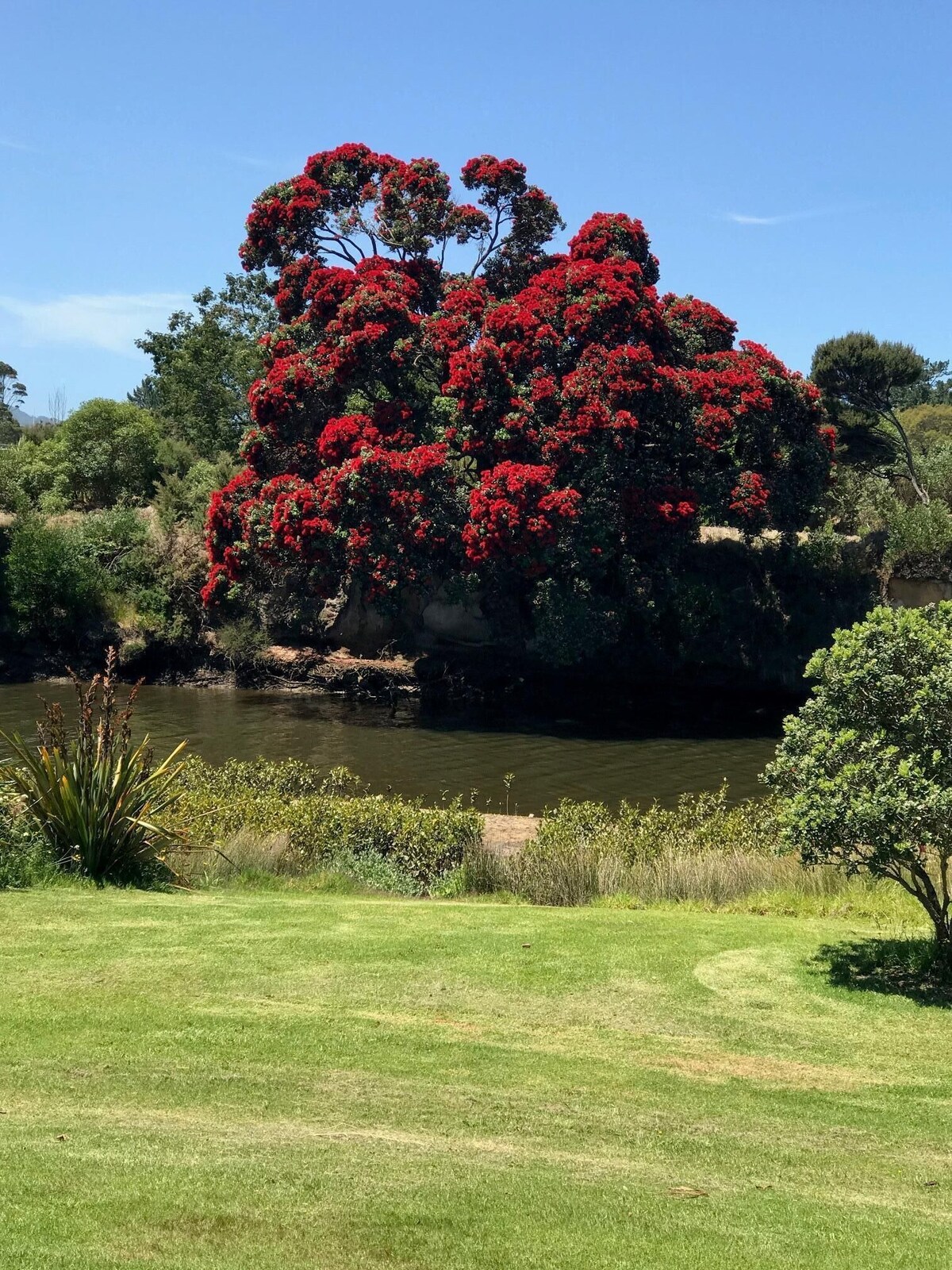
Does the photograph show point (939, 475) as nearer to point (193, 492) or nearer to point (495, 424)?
point (495, 424)

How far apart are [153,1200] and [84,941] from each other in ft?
17.0

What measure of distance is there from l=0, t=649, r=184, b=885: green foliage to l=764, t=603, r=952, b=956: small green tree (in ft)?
21.6

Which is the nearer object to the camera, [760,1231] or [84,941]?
[760,1231]

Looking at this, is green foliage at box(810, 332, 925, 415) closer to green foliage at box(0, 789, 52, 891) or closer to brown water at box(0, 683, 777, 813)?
brown water at box(0, 683, 777, 813)

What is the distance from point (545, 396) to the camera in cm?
2905

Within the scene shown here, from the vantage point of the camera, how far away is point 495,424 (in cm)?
2967

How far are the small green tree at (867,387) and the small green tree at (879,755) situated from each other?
100 feet

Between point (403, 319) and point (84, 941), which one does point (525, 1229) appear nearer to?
point (84, 941)

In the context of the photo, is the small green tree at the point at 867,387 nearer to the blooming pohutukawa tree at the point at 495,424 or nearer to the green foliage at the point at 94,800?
the blooming pohutukawa tree at the point at 495,424

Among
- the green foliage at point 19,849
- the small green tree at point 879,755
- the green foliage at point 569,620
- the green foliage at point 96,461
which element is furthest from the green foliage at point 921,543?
the green foliage at point 19,849

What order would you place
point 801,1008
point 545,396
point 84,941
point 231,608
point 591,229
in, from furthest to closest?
point 231,608
point 591,229
point 545,396
point 84,941
point 801,1008

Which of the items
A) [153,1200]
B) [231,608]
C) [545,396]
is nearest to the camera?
[153,1200]

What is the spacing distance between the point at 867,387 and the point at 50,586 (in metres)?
27.1

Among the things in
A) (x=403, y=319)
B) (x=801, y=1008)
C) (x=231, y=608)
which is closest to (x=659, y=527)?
(x=403, y=319)
